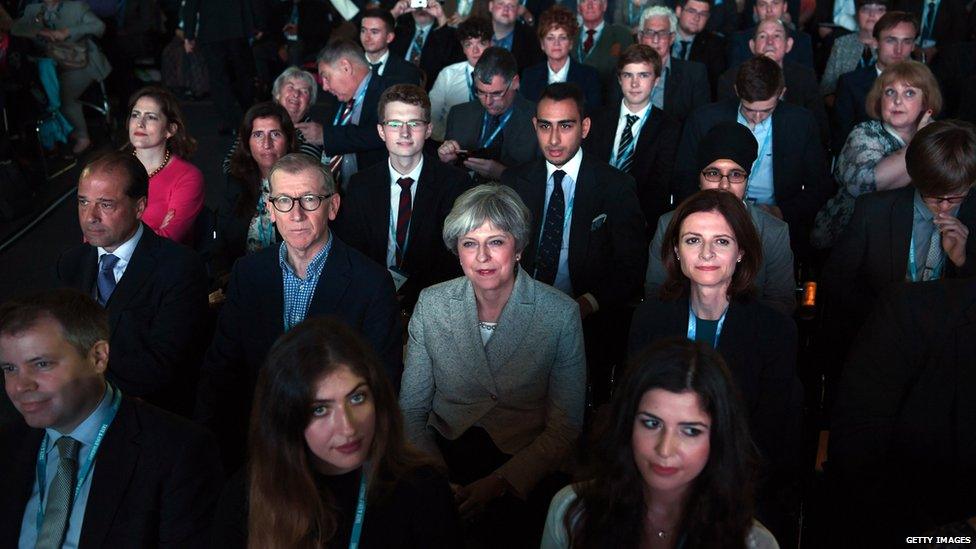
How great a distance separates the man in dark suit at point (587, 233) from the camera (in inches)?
160

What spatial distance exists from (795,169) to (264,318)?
271 cm

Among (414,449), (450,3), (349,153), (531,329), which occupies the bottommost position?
(414,449)

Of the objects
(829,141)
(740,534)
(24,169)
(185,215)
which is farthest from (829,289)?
(24,169)

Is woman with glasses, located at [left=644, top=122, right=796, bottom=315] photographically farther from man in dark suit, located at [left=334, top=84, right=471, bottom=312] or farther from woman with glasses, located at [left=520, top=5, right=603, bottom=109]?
woman with glasses, located at [left=520, top=5, right=603, bottom=109]

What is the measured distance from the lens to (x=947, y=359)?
2551mm

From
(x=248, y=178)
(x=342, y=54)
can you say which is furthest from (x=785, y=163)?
(x=248, y=178)

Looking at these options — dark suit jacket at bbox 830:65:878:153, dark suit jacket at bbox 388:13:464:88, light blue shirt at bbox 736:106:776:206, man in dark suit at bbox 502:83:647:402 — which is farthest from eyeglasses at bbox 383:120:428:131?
dark suit jacket at bbox 388:13:464:88

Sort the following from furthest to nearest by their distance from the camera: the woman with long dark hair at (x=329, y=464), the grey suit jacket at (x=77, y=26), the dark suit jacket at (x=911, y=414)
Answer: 1. the grey suit jacket at (x=77, y=26)
2. the dark suit jacket at (x=911, y=414)
3. the woman with long dark hair at (x=329, y=464)

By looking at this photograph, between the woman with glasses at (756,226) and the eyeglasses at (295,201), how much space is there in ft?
4.08

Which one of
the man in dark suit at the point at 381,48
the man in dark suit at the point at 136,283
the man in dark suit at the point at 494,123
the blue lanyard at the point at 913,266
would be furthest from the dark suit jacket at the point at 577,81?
the man in dark suit at the point at 136,283

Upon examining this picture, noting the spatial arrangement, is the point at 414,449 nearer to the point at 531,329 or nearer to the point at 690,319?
the point at 531,329

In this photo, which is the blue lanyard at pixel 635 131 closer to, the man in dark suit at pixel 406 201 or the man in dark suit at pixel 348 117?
the man in dark suit at pixel 406 201

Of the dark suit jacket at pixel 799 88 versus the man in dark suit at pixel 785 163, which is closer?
the man in dark suit at pixel 785 163

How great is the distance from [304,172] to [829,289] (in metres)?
1.97
